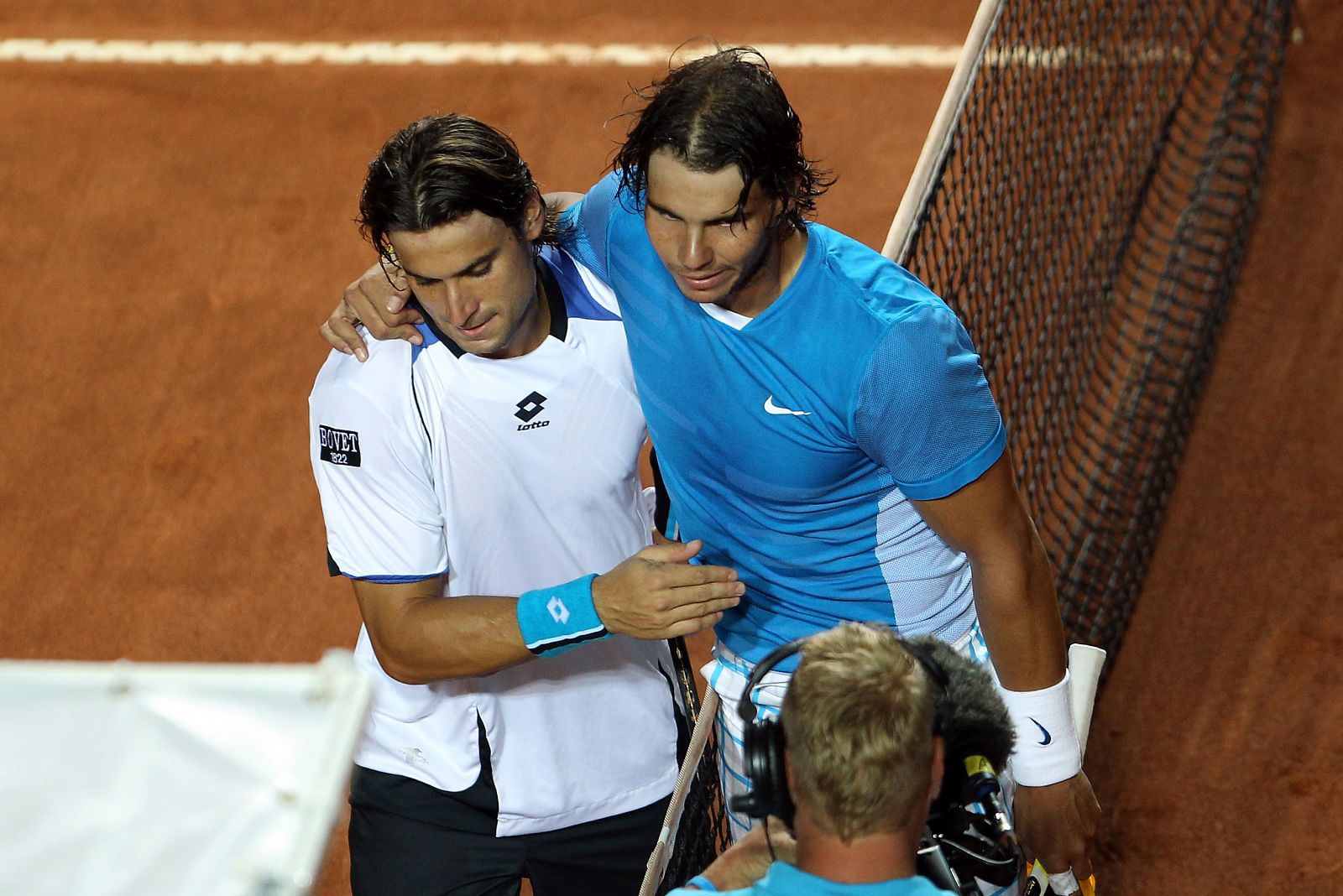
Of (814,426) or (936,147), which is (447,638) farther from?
(936,147)

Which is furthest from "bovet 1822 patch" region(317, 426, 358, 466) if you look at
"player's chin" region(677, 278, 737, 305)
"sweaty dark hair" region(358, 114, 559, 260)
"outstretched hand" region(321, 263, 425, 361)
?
"player's chin" region(677, 278, 737, 305)

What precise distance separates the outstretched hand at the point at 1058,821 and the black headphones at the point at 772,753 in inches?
32.8

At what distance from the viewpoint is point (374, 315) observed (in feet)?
9.88

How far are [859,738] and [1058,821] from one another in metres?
1.04

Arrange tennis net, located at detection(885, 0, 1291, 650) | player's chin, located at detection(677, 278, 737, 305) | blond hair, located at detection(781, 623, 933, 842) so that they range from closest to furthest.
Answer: blond hair, located at detection(781, 623, 933, 842) → player's chin, located at detection(677, 278, 737, 305) → tennis net, located at detection(885, 0, 1291, 650)

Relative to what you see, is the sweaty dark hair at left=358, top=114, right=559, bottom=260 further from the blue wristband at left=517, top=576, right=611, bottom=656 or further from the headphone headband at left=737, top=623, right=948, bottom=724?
the headphone headband at left=737, top=623, right=948, bottom=724

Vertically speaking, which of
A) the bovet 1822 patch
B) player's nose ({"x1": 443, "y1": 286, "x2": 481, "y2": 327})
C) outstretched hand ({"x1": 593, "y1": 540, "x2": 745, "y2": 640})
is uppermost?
player's nose ({"x1": 443, "y1": 286, "x2": 481, "y2": 327})

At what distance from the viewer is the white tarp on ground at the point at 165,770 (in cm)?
114

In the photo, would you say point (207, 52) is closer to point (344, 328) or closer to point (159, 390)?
point (159, 390)

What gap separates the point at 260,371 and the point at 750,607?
3.78 metres

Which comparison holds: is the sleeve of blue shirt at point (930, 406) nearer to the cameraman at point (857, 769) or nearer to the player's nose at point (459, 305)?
the cameraman at point (857, 769)

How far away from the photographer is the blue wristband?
9.18ft

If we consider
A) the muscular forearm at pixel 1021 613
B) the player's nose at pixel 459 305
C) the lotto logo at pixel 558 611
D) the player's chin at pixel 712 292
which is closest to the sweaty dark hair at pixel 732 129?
the player's chin at pixel 712 292

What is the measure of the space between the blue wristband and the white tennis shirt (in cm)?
27
